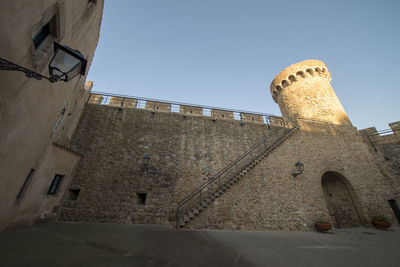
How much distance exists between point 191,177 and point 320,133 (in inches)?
413

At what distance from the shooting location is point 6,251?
119 inches

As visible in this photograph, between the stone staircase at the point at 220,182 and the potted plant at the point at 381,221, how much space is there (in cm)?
664

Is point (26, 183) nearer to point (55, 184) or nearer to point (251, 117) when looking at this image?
point (55, 184)

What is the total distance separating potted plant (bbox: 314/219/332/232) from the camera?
726 cm

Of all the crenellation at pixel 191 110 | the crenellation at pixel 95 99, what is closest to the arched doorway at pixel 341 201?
the crenellation at pixel 191 110

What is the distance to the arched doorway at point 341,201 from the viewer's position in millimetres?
9523

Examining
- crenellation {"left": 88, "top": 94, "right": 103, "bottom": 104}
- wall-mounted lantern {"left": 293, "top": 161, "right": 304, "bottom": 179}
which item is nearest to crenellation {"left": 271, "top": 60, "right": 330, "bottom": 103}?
wall-mounted lantern {"left": 293, "top": 161, "right": 304, "bottom": 179}

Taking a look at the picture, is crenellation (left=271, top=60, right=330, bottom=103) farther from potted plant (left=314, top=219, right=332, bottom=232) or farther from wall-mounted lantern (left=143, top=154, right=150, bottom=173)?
wall-mounted lantern (left=143, top=154, right=150, bottom=173)

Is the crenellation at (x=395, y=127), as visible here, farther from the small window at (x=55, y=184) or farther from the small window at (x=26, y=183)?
the small window at (x=55, y=184)

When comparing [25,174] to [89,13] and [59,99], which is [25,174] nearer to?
[59,99]

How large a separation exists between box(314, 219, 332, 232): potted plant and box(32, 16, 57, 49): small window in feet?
41.7

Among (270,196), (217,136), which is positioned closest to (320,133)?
(270,196)

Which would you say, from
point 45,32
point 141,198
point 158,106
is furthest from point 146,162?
point 45,32

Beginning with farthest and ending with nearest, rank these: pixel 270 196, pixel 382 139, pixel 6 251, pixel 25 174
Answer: pixel 382 139, pixel 270 196, pixel 25 174, pixel 6 251
